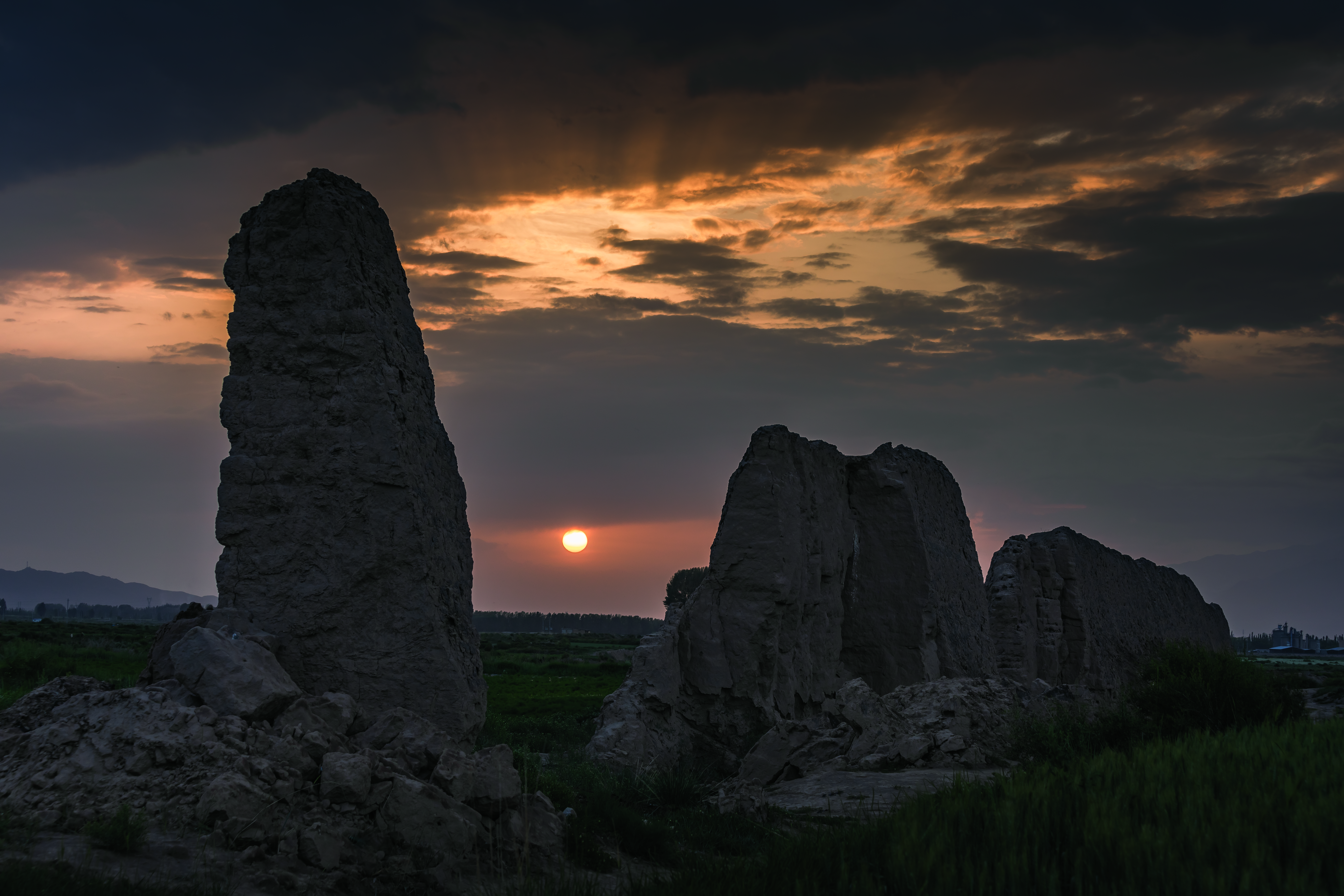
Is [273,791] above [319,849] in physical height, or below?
above

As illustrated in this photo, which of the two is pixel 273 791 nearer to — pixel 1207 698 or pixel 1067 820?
pixel 1067 820

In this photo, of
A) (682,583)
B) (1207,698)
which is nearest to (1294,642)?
(682,583)

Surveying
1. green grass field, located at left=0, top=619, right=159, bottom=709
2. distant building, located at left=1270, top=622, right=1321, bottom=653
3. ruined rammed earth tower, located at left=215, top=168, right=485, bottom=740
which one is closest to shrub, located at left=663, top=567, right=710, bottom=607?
green grass field, located at left=0, top=619, right=159, bottom=709

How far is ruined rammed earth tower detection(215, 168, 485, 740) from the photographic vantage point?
8.98 meters

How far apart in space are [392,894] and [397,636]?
2.97m

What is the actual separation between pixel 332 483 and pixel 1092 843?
725cm

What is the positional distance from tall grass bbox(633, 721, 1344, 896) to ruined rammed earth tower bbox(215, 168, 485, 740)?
Answer: 380cm

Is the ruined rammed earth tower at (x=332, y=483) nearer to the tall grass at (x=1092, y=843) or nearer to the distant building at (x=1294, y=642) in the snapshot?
the tall grass at (x=1092, y=843)

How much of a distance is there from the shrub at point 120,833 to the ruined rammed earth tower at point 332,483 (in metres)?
2.81

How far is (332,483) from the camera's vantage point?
30.1 feet

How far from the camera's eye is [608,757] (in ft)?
43.9

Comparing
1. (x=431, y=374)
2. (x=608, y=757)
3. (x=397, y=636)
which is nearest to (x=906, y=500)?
(x=608, y=757)

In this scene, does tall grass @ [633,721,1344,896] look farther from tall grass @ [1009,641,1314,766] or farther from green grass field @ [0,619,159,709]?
green grass field @ [0,619,159,709]


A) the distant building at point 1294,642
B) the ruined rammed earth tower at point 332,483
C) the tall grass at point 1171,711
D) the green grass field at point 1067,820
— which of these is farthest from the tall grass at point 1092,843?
the distant building at point 1294,642
